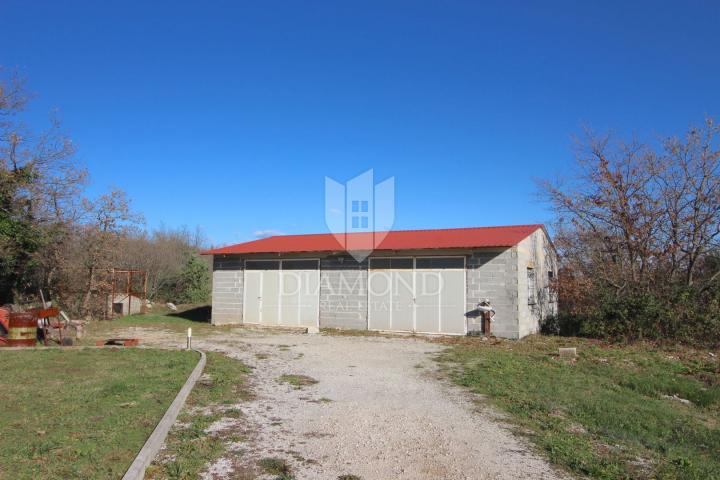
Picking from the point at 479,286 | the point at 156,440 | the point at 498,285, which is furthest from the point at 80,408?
the point at 498,285

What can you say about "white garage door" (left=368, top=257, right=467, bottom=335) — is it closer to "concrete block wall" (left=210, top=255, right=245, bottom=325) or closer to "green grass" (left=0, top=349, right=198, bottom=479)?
"concrete block wall" (left=210, top=255, right=245, bottom=325)

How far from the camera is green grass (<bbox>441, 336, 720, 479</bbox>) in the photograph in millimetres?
4746

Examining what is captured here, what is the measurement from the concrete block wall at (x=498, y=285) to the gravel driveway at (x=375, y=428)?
4.97 metres

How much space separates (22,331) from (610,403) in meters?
12.6

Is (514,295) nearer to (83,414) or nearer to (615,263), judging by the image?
(615,263)

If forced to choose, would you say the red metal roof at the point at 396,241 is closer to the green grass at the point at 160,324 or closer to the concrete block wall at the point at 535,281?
the concrete block wall at the point at 535,281

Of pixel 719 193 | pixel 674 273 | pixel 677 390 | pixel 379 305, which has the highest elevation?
pixel 719 193

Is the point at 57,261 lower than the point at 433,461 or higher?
higher

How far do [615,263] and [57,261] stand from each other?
21114 mm

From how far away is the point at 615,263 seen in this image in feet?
54.2

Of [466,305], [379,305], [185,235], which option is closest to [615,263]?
[466,305]

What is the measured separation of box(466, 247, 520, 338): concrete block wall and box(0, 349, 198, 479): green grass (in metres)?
8.65

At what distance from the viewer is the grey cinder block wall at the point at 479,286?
14.4 metres

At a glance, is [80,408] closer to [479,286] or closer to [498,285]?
[479,286]
